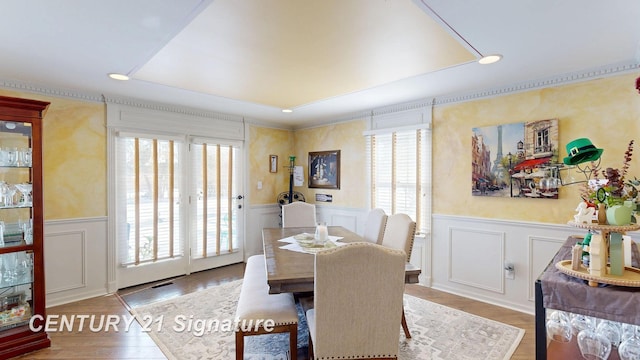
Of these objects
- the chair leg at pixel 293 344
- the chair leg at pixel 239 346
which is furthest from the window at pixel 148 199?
the chair leg at pixel 293 344

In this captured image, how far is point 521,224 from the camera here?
301cm

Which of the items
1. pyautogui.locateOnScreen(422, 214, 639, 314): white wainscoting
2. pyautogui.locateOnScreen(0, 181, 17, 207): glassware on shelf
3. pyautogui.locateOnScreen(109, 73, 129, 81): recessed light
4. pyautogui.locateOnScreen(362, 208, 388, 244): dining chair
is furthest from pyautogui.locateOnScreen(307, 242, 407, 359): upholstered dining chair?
pyautogui.locateOnScreen(0, 181, 17, 207): glassware on shelf

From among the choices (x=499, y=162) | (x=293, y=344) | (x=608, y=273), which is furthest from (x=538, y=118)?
(x=293, y=344)

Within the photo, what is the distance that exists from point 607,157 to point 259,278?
320 centimetres

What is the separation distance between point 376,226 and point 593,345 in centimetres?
210

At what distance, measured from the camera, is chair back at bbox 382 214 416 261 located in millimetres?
2639

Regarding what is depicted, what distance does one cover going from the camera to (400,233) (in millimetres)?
2766

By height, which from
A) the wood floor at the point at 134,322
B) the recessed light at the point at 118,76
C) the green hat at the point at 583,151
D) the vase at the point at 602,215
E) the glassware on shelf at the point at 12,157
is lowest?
the wood floor at the point at 134,322

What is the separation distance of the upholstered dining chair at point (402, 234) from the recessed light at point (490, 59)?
144 centimetres

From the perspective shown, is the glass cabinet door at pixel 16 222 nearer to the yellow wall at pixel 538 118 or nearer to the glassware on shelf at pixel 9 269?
the glassware on shelf at pixel 9 269

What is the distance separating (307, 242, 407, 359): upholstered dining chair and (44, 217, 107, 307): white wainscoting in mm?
3057

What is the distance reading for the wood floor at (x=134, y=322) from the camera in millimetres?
2334

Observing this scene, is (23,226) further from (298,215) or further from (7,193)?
(298,215)

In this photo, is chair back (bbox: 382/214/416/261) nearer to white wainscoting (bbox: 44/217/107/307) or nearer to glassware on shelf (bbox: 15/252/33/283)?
glassware on shelf (bbox: 15/252/33/283)
